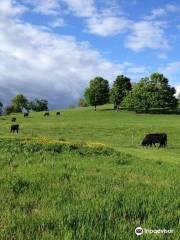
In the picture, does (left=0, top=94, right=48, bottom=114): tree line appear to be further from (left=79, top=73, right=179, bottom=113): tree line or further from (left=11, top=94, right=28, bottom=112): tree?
(left=79, top=73, right=179, bottom=113): tree line

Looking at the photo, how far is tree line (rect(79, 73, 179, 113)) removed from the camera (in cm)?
10668

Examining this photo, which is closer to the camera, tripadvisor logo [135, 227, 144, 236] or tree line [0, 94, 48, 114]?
tripadvisor logo [135, 227, 144, 236]

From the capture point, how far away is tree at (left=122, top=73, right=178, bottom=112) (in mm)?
106350

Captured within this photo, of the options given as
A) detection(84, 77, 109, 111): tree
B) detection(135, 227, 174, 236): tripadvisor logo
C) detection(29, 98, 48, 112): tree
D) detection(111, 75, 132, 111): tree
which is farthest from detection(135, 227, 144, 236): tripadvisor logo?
A: detection(29, 98, 48, 112): tree

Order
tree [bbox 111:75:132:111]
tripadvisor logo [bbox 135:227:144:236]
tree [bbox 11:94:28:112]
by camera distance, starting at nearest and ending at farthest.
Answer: tripadvisor logo [bbox 135:227:144:236] → tree [bbox 111:75:132:111] → tree [bbox 11:94:28:112]

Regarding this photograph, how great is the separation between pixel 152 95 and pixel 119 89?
12.2 metres

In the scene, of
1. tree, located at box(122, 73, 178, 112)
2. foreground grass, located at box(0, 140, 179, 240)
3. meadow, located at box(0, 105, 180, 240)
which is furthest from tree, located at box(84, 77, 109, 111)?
foreground grass, located at box(0, 140, 179, 240)

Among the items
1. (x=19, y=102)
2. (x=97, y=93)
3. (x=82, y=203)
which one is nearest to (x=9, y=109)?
(x=19, y=102)

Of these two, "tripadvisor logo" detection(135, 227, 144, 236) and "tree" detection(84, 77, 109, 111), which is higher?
"tree" detection(84, 77, 109, 111)

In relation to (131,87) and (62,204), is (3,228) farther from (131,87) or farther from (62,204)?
(131,87)

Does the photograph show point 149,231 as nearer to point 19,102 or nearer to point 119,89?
point 119,89

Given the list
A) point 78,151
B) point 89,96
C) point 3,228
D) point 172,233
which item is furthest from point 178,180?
point 89,96

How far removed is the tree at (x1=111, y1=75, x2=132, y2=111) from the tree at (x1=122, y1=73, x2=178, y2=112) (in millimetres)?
4152

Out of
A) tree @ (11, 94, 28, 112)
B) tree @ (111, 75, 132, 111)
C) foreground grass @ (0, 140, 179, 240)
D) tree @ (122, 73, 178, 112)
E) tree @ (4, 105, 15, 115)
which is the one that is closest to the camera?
foreground grass @ (0, 140, 179, 240)
